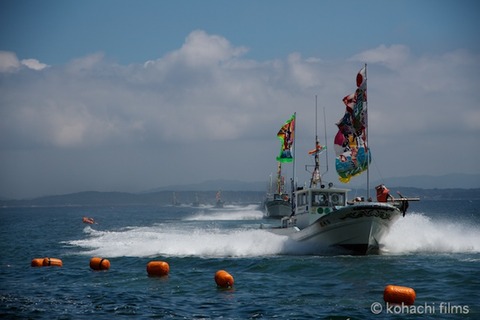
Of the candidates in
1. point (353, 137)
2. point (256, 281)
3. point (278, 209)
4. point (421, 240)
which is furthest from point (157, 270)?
point (278, 209)

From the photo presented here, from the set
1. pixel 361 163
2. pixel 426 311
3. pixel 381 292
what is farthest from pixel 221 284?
pixel 361 163

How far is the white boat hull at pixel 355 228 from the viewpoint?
29172mm

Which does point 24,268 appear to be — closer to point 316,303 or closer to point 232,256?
point 232,256

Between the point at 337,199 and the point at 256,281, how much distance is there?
401 inches

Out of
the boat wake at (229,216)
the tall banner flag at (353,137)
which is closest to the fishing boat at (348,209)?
the tall banner flag at (353,137)

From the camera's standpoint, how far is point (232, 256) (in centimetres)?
3247

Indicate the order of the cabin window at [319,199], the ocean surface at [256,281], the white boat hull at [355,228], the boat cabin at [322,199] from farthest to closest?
the cabin window at [319,199] < the boat cabin at [322,199] < the white boat hull at [355,228] < the ocean surface at [256,281]

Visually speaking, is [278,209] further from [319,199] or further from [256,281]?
[256,281]

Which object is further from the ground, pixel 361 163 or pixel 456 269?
pixel 361 163

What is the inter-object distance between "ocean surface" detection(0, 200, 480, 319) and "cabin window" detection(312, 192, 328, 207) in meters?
2.52

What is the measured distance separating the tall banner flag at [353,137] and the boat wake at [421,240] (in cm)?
356

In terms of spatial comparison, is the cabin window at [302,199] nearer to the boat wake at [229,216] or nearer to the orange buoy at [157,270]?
the orange buoy at [157,270]

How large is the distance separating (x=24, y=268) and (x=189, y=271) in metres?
8.68

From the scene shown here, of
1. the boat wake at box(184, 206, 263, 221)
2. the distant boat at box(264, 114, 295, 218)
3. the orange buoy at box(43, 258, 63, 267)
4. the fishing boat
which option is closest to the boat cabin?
the fishing boat
